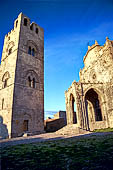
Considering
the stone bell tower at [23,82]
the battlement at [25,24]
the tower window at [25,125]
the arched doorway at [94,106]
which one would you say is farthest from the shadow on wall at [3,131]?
the battlement at [25,24]

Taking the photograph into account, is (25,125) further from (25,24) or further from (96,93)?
(25,24)

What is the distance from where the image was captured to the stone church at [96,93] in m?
14.1

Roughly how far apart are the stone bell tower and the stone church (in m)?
5.21

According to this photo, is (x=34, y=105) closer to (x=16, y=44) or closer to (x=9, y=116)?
(x=9, y=116)

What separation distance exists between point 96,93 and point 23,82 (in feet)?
36.0

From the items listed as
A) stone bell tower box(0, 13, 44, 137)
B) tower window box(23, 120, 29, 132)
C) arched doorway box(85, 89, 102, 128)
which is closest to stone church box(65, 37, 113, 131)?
arched doorway box(85, 89, 102, 128)

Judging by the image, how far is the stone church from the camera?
1412cm

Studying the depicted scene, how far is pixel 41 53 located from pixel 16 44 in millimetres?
4936

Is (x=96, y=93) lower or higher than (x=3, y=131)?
higher

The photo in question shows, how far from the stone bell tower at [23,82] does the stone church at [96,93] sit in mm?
5209

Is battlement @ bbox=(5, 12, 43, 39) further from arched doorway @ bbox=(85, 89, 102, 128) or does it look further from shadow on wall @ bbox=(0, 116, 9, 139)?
shadow on wall @ bbox=(0, 116, 9, 139)

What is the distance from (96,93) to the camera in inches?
666

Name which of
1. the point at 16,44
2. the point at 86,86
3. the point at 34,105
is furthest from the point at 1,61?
the point at 86,86

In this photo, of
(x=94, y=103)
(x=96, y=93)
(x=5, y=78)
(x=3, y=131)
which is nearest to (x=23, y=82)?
(x=5, y=78)
